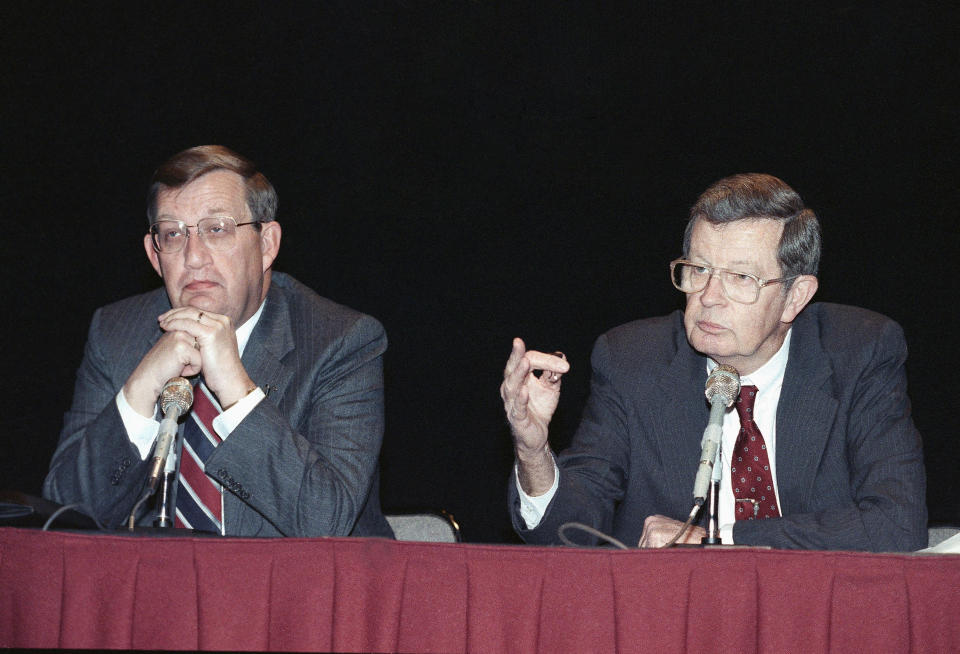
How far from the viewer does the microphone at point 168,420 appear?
6.50ft

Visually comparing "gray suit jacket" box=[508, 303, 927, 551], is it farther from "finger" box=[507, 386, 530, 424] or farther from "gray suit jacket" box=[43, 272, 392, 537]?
"gray suit jacket" box=[43, 272, 392, 537]

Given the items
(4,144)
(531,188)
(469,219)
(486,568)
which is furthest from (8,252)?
(486,568)

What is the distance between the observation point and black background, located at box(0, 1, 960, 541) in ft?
12.6

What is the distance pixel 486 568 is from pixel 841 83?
106 inches

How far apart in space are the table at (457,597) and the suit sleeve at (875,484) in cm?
65

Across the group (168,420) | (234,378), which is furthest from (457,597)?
(234,378)

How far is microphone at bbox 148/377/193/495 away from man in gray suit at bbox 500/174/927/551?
28.8 inches

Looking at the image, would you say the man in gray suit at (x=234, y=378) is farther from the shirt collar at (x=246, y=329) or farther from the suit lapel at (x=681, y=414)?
the suit lapel at (x=681, y=414)

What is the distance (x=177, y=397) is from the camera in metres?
2.20

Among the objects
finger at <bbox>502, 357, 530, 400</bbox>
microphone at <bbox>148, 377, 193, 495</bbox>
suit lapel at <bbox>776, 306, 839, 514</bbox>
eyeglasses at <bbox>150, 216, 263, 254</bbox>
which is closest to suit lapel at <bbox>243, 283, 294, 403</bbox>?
eyeglasses at <bbox>150, 216, 263, 254</bbox>

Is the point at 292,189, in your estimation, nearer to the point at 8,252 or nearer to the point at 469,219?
the point at 469,219

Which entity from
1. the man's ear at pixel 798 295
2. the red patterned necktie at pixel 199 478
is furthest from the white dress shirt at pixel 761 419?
the red patterned necktie at pixel 199 478

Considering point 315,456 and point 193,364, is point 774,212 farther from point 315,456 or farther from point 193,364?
point 193,364

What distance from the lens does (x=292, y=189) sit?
3.90 metres
